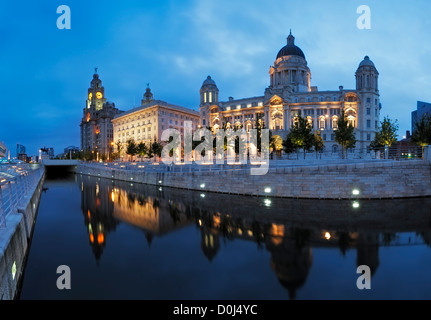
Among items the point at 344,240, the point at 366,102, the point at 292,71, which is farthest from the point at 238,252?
the point at 292,71

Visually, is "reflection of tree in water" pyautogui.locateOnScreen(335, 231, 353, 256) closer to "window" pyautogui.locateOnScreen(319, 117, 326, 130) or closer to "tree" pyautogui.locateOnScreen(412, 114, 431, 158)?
"tree" pyautogui.locateOnScreen(412, 114, 431, 158)

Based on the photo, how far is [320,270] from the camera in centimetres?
941

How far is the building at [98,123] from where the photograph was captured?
128750 mm

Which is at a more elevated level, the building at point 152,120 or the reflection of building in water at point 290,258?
the building at point 152,120

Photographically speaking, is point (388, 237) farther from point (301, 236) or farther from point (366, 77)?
point (366, 77)

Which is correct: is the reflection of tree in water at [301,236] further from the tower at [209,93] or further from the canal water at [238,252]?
the tower at [209,93]

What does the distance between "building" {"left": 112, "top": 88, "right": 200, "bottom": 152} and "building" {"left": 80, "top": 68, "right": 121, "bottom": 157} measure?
2132 cm

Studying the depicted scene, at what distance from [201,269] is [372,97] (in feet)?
257

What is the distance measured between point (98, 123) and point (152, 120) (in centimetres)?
6509

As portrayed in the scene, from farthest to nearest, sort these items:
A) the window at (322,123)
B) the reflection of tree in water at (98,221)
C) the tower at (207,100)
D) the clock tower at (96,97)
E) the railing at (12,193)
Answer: the clock tower at (96,97)
the tower at (207,100)
the window at (322,123)
the reflection of tree in water at (98,221)
the railing at (12,193)

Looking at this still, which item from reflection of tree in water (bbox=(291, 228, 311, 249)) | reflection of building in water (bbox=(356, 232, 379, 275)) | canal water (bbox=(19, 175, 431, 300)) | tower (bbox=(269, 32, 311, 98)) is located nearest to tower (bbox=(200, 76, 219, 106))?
tower (bbox=(269, 32, 311, 98))

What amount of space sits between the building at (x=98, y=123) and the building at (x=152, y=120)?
21.3 m

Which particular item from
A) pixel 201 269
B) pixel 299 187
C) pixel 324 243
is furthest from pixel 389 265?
pixel 299 187

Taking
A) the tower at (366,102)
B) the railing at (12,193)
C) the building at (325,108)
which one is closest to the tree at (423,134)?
the railing at (12,193)
